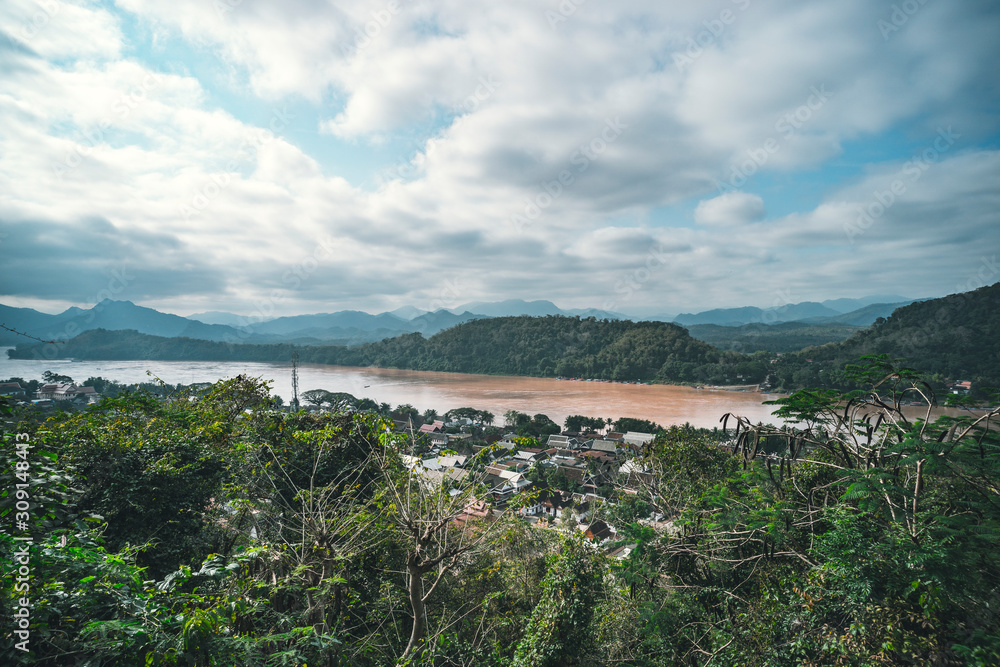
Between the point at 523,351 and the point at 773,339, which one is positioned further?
the point at 773,339

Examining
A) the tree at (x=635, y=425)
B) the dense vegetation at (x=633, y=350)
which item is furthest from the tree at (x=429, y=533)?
the dense vegetation at (x=633, y=350)

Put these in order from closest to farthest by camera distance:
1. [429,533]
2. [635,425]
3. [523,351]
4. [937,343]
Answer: [429,533], [635,425], [937,343], [523,351]

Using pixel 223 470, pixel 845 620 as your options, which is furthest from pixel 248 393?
pixel 845 620

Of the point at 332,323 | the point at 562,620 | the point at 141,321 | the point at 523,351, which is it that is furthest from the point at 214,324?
the point at 562,620

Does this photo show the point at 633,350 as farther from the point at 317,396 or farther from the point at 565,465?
the point at 317,396

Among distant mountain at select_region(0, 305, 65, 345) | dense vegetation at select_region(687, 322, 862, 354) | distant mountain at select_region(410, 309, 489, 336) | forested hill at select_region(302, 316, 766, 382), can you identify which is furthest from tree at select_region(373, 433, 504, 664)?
distant mountain at select_region(410, 309, 489, 336)
